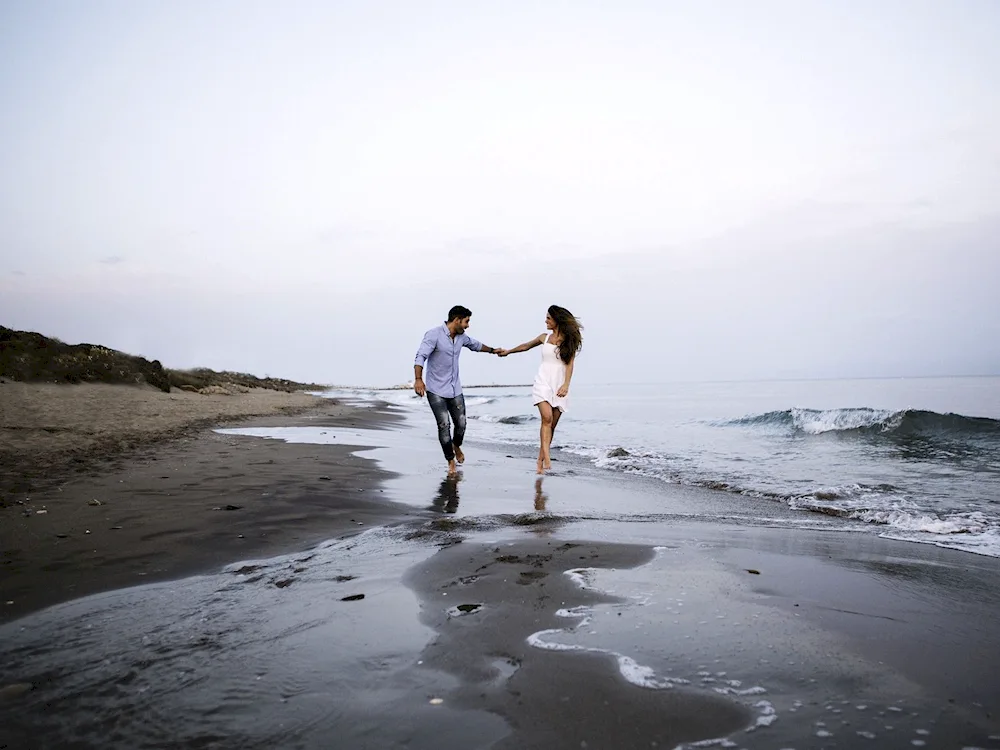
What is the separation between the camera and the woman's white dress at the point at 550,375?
28.4ft

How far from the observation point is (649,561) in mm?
3465

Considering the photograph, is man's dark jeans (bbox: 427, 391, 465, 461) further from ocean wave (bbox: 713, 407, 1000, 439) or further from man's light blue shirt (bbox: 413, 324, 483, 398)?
ocean wave (bbox: 713, 407, 1000, 439)

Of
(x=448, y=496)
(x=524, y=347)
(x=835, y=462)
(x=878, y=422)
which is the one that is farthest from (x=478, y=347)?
(x=878, y=422)

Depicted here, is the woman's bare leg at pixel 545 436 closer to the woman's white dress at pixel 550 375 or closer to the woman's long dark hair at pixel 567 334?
the woman's white dress at pixel 550 375

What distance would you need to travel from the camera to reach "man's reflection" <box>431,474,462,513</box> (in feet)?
17.9

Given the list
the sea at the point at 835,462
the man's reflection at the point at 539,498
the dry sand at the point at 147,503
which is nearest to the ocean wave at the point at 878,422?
the sea at the point at 835,462

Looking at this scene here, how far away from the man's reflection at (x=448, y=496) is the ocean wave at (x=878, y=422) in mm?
12553

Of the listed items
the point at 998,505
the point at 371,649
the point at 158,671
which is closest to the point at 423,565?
the point at 371,649

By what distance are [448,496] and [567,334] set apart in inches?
136

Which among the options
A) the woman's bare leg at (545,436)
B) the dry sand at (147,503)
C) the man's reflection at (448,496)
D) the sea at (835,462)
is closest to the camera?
the dry sand at (147,503)

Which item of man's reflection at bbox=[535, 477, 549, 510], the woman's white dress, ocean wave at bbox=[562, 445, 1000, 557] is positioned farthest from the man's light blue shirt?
ocean wave at bbox=[562, 445, 1000, 557]

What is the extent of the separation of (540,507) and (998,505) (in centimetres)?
491

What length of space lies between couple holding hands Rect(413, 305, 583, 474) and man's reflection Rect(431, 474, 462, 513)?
2.42 feet

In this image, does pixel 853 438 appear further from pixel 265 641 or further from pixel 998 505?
pixel 265 641
